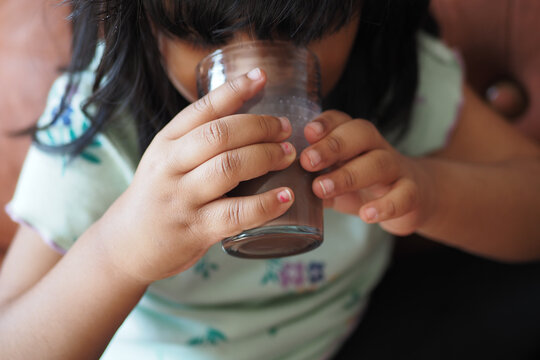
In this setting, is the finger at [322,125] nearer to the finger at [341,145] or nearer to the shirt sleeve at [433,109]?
the finger at [341,145]

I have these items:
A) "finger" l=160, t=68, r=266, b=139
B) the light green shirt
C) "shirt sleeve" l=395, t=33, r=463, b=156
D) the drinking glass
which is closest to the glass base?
the drinking glass

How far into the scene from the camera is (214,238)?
1.63 feet

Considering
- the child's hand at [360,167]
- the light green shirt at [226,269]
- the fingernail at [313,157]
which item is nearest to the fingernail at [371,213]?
the child's hand at [360,167]

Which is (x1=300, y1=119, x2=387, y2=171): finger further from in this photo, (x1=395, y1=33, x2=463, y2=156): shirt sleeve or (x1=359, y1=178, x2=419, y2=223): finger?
(x1=395, y1=33, x2=463, y2=156): shirt sleeve

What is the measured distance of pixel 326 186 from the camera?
50cm

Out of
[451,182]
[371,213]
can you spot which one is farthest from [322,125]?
[451,182]

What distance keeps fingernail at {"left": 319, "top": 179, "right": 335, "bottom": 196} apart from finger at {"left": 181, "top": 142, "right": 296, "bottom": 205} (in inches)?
1.9

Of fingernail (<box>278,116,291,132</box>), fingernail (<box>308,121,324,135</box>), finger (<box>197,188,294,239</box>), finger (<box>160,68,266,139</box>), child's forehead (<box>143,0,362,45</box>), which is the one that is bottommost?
finger (<box>197,188,294,239</box>)

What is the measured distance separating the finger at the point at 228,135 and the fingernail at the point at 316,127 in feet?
0.10

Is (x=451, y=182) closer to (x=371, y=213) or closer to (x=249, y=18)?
(x=371, y=213)

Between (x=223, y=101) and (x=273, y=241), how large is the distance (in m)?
0.15

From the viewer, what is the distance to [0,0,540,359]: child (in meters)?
0.49

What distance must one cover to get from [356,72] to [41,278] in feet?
1.67

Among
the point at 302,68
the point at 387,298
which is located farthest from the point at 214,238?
the point at 387,298
